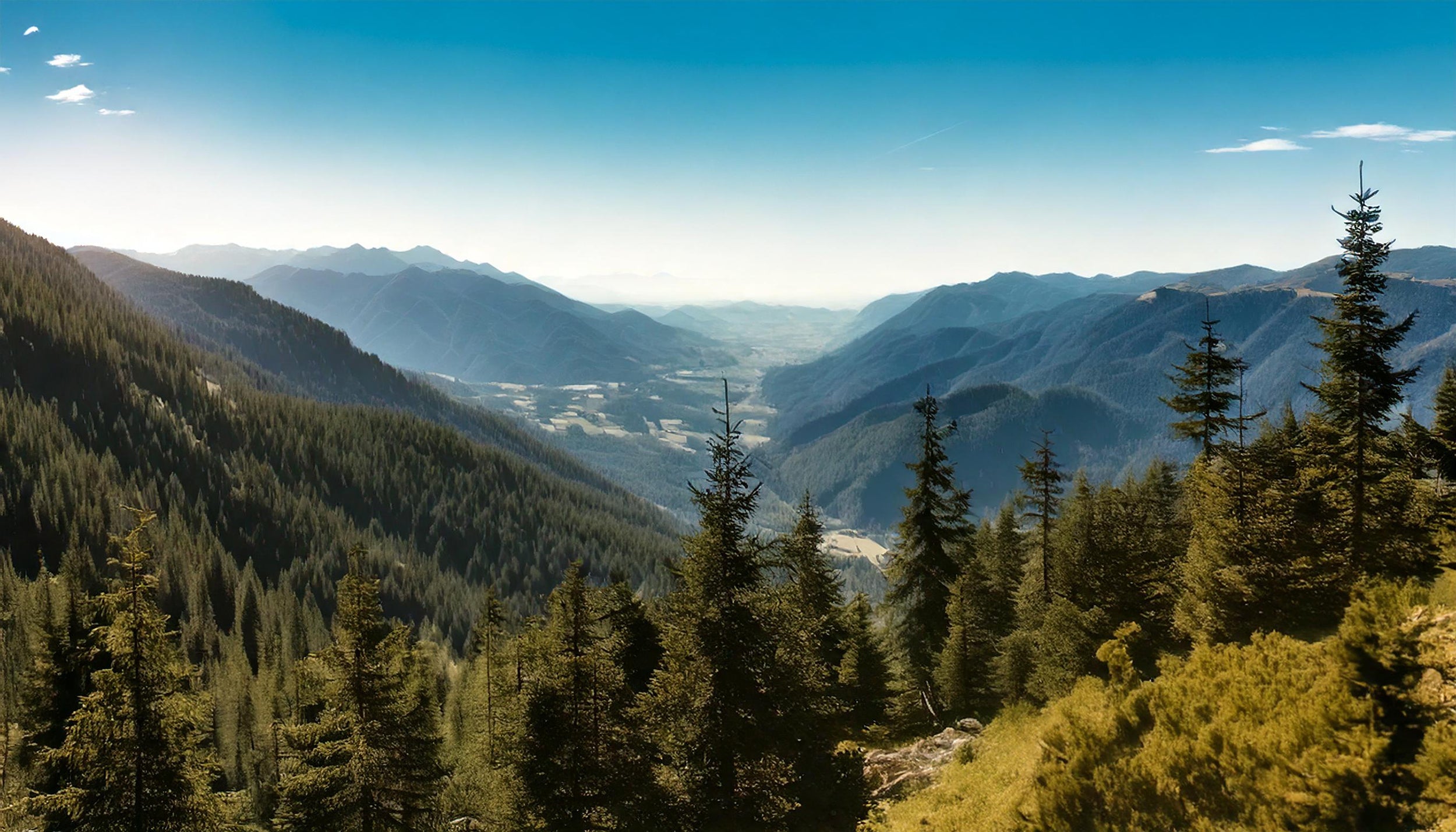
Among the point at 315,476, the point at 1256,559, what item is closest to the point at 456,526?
the point at 315,476

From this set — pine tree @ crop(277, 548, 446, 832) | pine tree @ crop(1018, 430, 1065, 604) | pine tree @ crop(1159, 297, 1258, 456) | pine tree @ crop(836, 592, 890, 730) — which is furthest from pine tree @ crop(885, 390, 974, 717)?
pine tree @ crop(277, 548, 446, 832)

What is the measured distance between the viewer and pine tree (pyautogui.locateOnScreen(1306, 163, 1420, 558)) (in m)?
23.9

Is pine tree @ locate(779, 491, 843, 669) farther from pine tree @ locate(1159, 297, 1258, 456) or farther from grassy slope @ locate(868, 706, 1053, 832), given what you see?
pine tree @ locate(1159, 297, 1258, 456)

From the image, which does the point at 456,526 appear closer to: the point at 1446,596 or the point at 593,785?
the point at 593,785

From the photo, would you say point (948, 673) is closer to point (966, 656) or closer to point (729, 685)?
point (966, 656)

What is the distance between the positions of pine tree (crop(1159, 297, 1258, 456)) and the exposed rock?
62.0ft

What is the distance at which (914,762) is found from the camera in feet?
82.8

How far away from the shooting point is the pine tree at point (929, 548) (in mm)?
37875

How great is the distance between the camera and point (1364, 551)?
23.6m

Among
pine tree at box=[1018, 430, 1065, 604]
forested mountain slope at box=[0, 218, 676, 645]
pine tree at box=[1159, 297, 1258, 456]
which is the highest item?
pine tree at box=[1159, 297, 1258, 456]

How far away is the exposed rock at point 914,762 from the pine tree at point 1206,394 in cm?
1889

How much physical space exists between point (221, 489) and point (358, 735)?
16902 cm

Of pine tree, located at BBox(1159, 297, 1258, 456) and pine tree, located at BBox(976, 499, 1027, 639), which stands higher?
pine tree, located at BBox(1159, 297, 1258, 456)

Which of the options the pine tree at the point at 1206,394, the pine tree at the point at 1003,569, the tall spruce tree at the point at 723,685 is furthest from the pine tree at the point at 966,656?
the tall spruce tree at the point at 723,685
